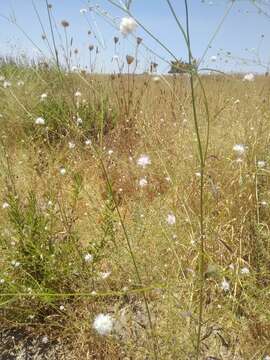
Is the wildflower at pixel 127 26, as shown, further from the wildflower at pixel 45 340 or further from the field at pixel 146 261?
the wildflower at pixel 45 340

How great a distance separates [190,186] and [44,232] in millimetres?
818

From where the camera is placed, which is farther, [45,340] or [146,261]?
[146,261]

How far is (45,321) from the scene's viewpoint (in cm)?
132

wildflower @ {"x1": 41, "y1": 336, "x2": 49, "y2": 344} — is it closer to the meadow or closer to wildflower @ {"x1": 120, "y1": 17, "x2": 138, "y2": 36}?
the meadow

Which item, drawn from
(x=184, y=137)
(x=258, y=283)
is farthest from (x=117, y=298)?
(x=184, y=137)

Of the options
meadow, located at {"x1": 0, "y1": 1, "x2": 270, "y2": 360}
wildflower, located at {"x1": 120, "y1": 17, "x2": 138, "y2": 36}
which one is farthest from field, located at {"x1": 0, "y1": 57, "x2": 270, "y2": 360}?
wildflower, located at {"x1": 120, "y1": 17, "x2": 138, "y2": 36}

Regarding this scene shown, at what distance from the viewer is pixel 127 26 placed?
0.79 metres

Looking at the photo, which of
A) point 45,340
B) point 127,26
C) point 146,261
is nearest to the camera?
point 127,26

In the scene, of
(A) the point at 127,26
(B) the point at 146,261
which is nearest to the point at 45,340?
(B) the point at 146,261

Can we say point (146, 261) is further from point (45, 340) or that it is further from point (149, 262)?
point (45, 340)

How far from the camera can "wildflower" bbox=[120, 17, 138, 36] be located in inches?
30.9

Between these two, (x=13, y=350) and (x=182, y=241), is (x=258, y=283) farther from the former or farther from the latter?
(x=13, y=350)

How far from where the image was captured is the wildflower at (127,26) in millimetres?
784

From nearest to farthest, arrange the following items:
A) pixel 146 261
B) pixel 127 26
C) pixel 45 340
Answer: pixel 127 26 < pixel 45 340 < pixel 146 261
